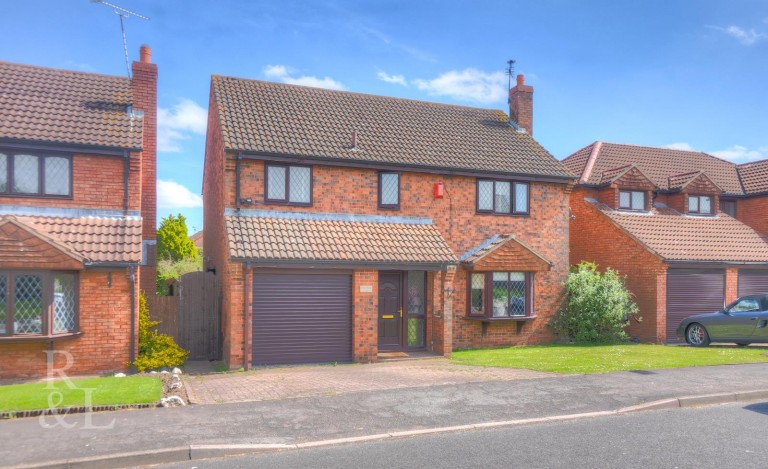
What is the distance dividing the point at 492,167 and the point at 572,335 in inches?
240

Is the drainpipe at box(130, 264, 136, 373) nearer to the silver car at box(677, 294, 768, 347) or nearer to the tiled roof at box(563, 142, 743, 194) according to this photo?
the silver car at box(677, 294, 768, 347)

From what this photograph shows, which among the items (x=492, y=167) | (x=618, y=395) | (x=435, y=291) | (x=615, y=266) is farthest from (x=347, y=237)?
(x=615, y=266)

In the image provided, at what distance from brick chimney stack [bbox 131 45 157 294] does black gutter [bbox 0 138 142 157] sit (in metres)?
2.02

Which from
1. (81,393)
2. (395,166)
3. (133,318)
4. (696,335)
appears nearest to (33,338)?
(133,318)

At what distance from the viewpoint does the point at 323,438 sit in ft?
26.1

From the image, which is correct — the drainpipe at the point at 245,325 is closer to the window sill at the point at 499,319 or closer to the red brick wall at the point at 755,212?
the window sill at the point at 499,319

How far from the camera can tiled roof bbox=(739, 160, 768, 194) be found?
24.2 metres

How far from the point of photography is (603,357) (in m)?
15.1

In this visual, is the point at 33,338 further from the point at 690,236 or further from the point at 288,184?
the point at 690,236

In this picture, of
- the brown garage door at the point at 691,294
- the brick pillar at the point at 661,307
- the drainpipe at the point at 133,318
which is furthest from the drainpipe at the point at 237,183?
the brown garage door at the point at 691,294

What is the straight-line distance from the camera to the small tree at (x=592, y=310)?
1855 centimetres

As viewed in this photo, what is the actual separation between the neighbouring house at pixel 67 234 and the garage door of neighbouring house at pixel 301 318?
2.84 metres

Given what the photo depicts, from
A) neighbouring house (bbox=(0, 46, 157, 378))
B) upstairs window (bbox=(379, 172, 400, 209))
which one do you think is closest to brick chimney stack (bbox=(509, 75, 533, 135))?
upstairs window (bbox=(379, 172, 400, 209))

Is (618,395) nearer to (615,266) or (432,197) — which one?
(432,197)
